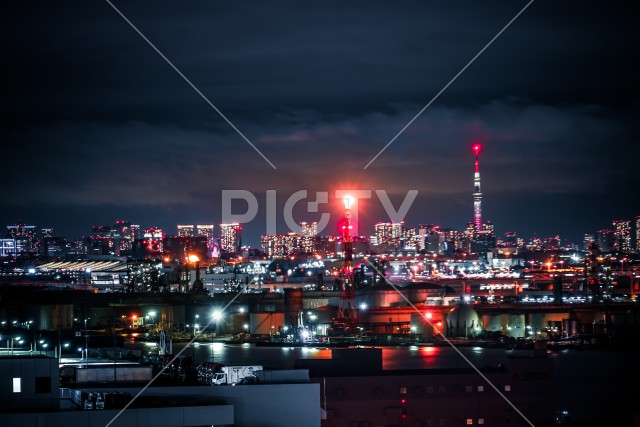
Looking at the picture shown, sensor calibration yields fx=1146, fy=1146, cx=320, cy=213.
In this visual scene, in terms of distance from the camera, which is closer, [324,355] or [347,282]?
[324,355]

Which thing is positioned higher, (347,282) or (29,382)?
(347,282)

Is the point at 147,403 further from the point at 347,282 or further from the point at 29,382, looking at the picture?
the point at 347,282

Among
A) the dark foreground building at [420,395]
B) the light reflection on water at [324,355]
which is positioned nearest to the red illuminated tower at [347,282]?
the light reflection on water at [324,355]

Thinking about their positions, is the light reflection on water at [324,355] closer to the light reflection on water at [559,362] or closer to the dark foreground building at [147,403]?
the light reflection on water at [559,362]

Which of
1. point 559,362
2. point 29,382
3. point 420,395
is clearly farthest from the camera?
point 559,362

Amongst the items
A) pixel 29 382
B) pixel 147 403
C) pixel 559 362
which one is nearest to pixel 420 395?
pixel 147 403

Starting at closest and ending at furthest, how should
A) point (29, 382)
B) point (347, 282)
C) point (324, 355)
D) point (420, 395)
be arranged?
point (29, 382), point (420, 395), point (324, 355), point (347, 282)

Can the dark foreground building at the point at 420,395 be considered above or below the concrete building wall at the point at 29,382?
below

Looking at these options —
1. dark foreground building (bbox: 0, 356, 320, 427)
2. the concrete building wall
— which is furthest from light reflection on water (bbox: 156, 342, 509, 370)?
the concrete building wall

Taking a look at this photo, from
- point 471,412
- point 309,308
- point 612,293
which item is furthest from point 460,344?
point 612,293

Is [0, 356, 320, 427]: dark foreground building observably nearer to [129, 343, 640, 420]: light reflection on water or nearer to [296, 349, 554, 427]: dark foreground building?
[296, 349, 554, 427]: dark foreground building

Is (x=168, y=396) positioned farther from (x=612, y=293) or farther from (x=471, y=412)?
(x=612, y=293)
